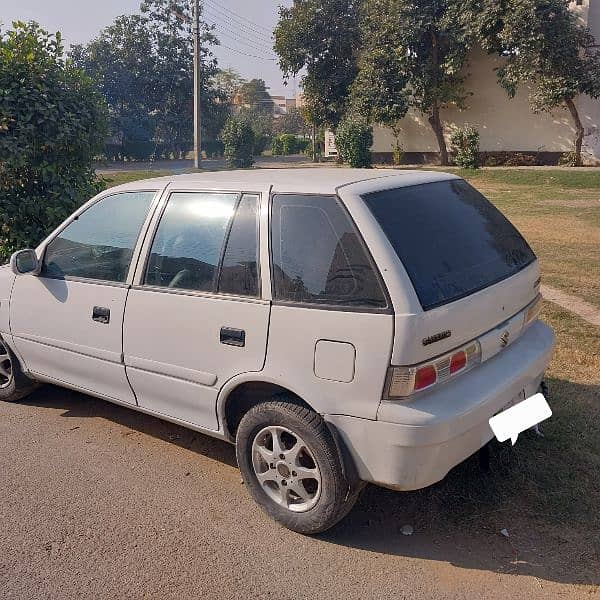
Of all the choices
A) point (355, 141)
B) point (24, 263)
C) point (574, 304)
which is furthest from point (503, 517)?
point (355, 141)

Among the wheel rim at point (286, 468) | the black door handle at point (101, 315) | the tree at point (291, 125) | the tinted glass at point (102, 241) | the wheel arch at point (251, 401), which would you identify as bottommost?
the tree at point (291, 125)

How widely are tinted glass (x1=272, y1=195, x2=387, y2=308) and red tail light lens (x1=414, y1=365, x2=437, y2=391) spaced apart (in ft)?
1.09

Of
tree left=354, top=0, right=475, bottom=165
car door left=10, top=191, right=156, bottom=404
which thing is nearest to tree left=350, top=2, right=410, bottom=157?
tree left=354, top=0, right=475, bottom=165

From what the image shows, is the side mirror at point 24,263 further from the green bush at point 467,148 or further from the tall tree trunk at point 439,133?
the tall tree trunk at point 439,133

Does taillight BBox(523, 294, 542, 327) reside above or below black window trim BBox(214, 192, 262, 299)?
below

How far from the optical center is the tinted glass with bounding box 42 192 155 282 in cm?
386

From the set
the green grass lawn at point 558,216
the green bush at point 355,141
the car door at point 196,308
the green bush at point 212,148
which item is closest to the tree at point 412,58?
the green bush at point 355,141

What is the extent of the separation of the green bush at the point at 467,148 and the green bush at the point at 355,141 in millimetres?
3802

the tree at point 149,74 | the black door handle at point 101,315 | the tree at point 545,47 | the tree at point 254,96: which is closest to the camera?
the black door handle at point 101,315

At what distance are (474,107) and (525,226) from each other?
14767 mm

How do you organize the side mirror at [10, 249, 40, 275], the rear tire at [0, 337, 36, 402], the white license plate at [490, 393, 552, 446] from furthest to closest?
the rear tire at [0, 337, 36, 402] → the side mirror at [10, 249, 40, 275] → the white license plate at [490, 393, 552, 446]

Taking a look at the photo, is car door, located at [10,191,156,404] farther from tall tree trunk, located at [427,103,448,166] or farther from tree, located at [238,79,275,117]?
tree, located at [238,79,275,117]

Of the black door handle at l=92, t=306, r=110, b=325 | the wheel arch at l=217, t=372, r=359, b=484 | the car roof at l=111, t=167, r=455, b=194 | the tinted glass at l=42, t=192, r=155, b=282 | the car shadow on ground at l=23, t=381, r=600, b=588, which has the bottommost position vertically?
the car shadow on ground at l=23, t=381, r=600, b=588

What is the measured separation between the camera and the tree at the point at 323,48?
27.5 m
